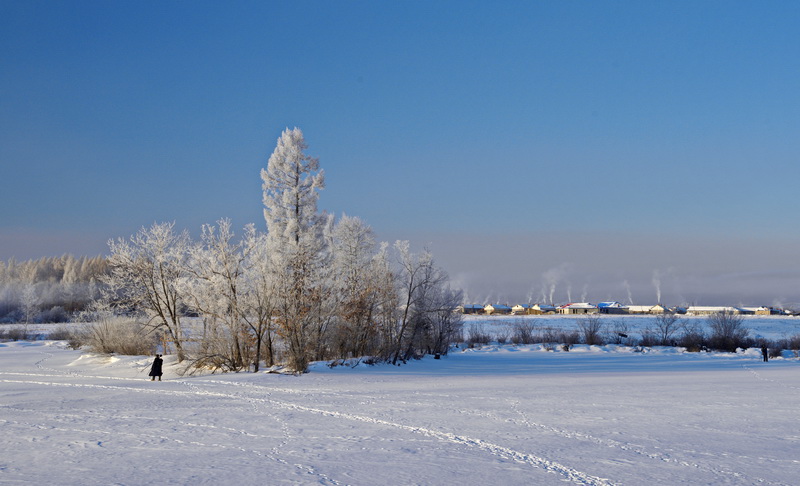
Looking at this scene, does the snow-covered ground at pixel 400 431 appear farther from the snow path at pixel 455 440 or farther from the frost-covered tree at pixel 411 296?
the frost-covered tree at pixel 411 296

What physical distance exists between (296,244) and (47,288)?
10778cm

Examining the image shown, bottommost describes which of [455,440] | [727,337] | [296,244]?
[455,440]

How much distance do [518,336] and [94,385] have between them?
42.2 m

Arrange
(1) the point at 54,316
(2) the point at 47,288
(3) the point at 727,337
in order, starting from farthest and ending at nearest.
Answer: (2) the point at 47,288
(1) the point at 54,316
(3) the point at 727,337

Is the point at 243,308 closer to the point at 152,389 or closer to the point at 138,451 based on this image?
the point at 152,389

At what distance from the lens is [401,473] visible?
29.6ft

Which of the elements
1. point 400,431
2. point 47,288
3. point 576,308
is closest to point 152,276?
point 400,431

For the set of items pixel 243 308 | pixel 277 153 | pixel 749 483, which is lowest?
pixel 749 483

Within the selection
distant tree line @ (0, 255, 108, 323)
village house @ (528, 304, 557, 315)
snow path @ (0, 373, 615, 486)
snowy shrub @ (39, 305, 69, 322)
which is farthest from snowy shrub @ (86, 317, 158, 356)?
village house @ (528, 304, 557, 315)

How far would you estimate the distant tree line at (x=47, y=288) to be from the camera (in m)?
Result: 95.4

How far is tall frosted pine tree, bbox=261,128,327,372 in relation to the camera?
27.6 meters

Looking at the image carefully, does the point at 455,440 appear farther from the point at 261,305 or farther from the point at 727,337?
the point at 727,337

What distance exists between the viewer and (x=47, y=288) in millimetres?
121438

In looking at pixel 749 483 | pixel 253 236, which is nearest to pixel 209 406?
pixel 749 483
